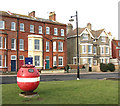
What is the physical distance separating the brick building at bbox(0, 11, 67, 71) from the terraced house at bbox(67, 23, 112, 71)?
6.39 m

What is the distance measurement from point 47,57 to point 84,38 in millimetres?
14023

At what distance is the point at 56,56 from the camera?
148 ft

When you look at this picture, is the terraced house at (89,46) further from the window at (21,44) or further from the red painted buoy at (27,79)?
the red painted buoy at (27,79)

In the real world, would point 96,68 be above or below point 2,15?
below

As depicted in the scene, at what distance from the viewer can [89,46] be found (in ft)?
173

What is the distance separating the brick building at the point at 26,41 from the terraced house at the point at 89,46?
21.0 feet

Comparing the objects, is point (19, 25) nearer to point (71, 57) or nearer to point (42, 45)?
point (42, 45)

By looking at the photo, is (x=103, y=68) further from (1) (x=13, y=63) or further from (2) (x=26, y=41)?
(1) (x=13, y=63)

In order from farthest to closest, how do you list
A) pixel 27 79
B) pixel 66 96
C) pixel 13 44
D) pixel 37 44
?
pixel 37 44, pixel 13 44, pixel 66 96, pixel 27 79

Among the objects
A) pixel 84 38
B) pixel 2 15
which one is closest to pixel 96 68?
pixel 84 38

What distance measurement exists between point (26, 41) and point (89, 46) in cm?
1975

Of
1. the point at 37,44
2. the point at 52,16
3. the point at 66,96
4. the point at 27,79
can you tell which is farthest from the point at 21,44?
the point at 66,96

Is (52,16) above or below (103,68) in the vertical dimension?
above

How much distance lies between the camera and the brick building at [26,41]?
36.8 metres
